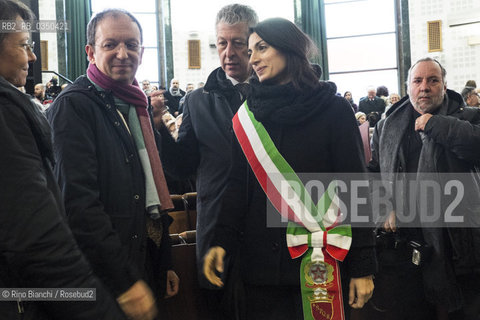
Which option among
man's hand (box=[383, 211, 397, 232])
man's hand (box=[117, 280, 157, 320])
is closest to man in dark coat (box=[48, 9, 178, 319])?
man's hand (box=[117, 280, 157, 320])

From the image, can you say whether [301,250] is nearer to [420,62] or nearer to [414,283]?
[414,283]

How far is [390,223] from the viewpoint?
318 cm

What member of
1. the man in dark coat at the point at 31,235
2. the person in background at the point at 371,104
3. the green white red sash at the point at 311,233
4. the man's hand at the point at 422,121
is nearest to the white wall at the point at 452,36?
the person in background at the point at 371,104

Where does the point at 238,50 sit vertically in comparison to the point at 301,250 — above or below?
above

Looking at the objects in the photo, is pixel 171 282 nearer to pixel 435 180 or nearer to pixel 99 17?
pixel 99 17

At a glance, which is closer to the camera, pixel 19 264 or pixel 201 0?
pixel 19 264

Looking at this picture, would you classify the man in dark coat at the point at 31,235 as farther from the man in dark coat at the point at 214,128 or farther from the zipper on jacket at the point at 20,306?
the man in dark coat at the point at 214,128

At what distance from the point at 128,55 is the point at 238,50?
0.54 meters

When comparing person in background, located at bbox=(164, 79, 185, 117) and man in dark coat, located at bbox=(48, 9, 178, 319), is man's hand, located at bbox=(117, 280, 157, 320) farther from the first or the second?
person in background, located at bbox=(164, 79, 185, 117)

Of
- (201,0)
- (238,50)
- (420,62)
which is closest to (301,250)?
(238,50)

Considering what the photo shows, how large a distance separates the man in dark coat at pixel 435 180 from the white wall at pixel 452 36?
10620mm

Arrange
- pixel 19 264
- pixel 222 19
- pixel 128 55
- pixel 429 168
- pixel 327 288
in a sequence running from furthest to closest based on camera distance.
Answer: pixel 429 168, pixel 222 19, pixel 128 55, pixel 327 288, pixel 19 264

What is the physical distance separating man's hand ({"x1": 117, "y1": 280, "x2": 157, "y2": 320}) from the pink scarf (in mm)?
462

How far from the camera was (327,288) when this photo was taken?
191 cm
